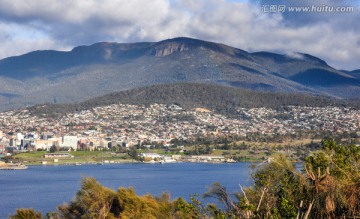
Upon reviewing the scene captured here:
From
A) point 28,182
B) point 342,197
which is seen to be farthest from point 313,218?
point 28,182

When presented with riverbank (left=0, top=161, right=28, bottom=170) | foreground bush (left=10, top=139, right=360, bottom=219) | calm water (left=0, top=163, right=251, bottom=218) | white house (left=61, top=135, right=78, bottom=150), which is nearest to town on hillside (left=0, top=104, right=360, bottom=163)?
white house (left=61, top=135, right=78, bottom=150)

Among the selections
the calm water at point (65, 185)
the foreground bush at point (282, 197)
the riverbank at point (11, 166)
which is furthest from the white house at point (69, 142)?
the foreground bush at point (282, 197)

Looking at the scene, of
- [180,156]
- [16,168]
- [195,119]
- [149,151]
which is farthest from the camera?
[195,119]

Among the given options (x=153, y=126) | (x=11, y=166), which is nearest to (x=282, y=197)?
(x=11, y=166)

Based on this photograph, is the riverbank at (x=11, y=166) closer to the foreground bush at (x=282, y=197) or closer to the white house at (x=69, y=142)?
the white house at (x=69, y=142)

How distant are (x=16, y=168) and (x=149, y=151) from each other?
75.4 feet

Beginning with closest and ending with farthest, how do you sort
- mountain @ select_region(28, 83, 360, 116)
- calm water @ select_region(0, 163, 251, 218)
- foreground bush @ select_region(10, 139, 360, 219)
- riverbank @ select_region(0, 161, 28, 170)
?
foreground bush @ select_region(10, 139, 360, 219), calm water @ select_region(0, 163, 251, 218), riverbank @ select_region(0, 161, 28, 170), mountain @ select_region(28, 83, 360, 116)

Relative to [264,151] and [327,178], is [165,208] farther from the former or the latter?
[264,151]

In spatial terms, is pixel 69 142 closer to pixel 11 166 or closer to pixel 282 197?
pixel 11 166

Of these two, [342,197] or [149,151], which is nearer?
[342,197]

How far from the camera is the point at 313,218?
1098 cm

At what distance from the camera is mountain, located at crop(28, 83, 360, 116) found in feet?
432

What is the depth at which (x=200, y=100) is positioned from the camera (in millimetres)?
135250

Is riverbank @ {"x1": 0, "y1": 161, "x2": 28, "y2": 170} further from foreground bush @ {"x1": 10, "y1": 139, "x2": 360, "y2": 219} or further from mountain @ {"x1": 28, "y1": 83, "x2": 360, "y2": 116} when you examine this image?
foreground bush @ {"x1": 10, "y1": 139, "x2": 360, "y2": 219}
